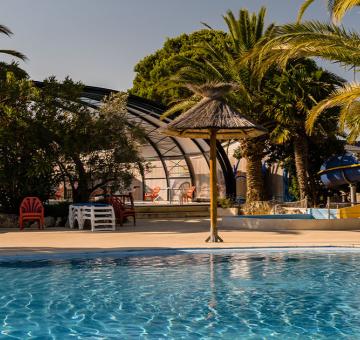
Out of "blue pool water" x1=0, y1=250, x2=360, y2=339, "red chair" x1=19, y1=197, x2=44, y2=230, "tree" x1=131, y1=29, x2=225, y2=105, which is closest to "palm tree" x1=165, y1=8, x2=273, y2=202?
"red chair" x1=19, y1=197, x2=44, y2=230

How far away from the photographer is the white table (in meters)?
16.3

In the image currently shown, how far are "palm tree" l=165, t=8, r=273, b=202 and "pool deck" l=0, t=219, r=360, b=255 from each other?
5907mm

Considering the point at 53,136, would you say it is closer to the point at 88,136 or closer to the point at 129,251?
the point at 88,136

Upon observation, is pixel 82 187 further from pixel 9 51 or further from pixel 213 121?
pixel 213 121

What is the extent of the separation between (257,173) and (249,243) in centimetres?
1004

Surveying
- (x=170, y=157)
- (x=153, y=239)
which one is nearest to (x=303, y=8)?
(x=153, y=239)

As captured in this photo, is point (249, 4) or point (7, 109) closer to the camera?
point (7, 109)

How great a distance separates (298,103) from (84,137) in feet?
25.6

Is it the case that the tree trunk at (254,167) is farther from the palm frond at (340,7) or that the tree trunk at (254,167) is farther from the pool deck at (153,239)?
the palm frond at (340,7)

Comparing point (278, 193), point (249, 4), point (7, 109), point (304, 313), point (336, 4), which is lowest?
point (304, 313)

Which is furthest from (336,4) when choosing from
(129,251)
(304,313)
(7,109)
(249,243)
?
(7,109)

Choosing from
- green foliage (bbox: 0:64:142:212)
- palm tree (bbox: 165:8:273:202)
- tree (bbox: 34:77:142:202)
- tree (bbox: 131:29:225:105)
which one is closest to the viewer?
green foliage (bbox: 0:64:142:212)

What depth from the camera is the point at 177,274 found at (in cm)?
903

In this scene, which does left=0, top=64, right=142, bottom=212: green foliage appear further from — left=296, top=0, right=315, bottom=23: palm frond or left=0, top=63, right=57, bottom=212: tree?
left=296, top=0, right=315, bottom=23: palm frond
